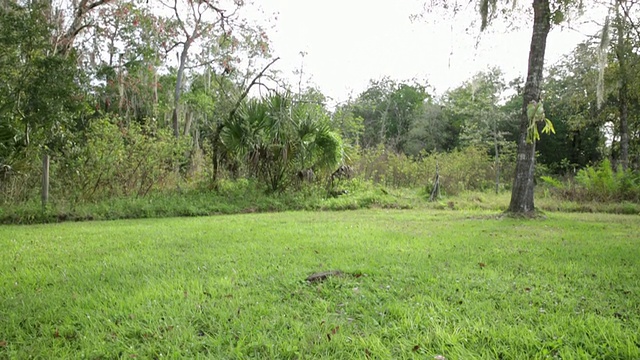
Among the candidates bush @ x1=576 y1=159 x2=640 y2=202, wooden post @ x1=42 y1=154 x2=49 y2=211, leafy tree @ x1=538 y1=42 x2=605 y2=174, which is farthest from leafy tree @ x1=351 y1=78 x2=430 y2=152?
wooden post @ x1=42 y1=154 x2=49 y2=211

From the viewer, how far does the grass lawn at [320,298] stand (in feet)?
7.20

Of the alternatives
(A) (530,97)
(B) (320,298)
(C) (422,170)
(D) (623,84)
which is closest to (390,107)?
(C) (422,170)

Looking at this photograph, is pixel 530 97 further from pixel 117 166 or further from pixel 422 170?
pixel 117 166

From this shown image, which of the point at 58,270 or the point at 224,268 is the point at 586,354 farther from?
the point at 58,270

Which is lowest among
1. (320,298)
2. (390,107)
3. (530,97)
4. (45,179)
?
(320,298)

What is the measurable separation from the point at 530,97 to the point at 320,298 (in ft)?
21.6

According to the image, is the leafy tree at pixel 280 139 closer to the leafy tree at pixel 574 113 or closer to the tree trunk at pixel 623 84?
the tree trunk at pixel 623 84

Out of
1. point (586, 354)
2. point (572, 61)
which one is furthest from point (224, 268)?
point (572, 61)

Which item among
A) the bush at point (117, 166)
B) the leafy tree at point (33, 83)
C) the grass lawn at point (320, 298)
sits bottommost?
the grass lawn at point (320, 298)

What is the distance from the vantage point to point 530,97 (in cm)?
746

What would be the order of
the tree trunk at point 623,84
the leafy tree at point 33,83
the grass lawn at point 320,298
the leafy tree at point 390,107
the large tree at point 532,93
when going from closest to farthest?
the grass lawn at point 320,298
the leafy tree at point 33,83
the large tree at point 532,93
the tree trunk at point 623,84
the leafy tree at point 390,107

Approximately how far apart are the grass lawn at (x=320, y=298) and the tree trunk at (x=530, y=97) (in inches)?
98.0

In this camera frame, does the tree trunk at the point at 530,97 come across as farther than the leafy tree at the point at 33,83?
Yes

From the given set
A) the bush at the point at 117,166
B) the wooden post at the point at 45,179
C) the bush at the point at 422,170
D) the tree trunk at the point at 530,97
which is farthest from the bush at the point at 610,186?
the wooden post at the point at 45,179
